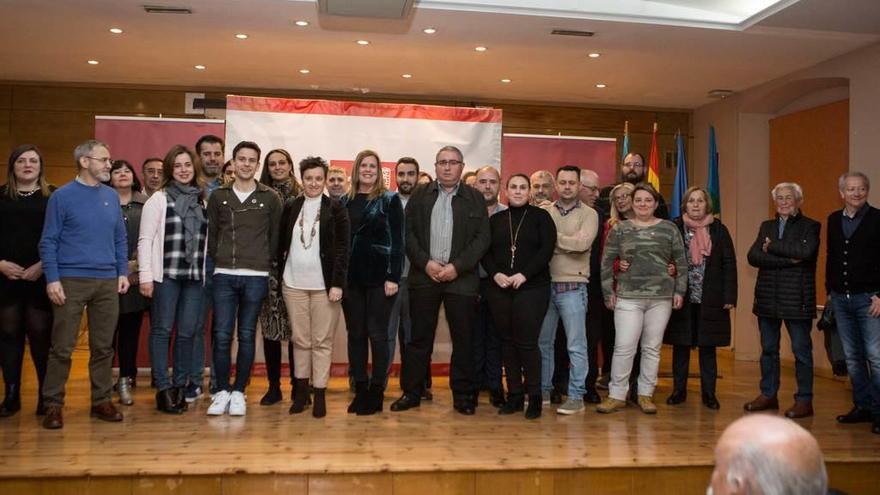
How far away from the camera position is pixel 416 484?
3426 mm

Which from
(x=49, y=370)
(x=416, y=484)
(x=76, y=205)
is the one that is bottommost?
(x=416, y=484)

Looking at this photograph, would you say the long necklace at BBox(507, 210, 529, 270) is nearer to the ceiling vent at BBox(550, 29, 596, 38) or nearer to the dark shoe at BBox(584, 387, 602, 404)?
the dark shoe at BBox(584, 387, 602, 404)

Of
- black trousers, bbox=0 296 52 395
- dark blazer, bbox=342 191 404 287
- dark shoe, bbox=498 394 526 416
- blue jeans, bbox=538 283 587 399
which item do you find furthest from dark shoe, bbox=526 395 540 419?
black trousers, bbox=0 296 52 395

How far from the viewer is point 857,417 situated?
4664mm

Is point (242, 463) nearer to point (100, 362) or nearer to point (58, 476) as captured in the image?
point (58, 476)

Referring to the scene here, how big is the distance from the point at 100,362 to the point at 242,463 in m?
1.26

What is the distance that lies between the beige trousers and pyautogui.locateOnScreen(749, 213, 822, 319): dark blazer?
2.65 metres

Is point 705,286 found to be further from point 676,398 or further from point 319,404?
point 319,404

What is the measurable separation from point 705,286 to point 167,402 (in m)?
3.36

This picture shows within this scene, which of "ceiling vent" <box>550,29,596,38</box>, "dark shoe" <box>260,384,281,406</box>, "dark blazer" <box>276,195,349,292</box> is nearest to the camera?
"dark blazer" <box>276,195,349,292</box>

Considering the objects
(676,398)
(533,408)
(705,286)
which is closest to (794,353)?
(705,286)

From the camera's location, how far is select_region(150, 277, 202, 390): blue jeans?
4336mm

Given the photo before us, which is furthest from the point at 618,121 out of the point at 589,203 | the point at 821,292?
the point at 589,203

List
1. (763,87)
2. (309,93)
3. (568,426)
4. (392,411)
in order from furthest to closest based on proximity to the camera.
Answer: (309,93) < (763,87) < (392,411) < (568,426)
